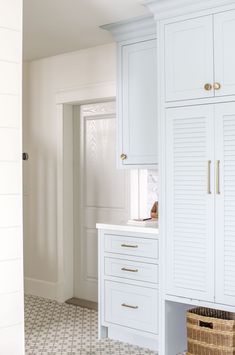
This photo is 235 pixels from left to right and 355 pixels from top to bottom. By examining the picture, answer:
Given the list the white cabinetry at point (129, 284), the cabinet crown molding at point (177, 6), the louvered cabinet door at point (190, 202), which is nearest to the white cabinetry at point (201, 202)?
the louvered cabinet door at point (190, 202)

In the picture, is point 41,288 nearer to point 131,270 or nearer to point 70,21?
point 131,270

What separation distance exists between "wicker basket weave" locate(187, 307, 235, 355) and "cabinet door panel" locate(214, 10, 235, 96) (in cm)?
144

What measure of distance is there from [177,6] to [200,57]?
1.24 feet

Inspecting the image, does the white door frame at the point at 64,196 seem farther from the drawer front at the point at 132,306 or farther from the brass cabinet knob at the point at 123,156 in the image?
the drawer front at the point at 132,306

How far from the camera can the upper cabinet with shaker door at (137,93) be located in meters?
3.89

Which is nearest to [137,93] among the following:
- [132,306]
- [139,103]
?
[139,103]

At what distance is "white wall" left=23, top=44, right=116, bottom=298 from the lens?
5.11m

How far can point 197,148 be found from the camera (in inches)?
130

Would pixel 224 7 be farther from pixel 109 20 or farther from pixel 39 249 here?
pixel 39 249

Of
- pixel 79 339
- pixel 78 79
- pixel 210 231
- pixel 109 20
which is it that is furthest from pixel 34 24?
pixel 79 339

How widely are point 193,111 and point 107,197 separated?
5.69 ft
